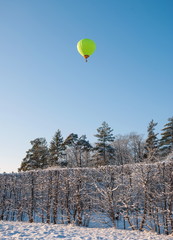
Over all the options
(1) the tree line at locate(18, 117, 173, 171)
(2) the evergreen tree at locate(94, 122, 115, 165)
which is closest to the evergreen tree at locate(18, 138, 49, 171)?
(1) the tree line at locate(18, 117, 173, 171)

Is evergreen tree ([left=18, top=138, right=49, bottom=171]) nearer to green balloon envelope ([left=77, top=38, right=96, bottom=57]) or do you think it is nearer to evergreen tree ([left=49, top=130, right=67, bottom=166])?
evergreen tree ([left=49, top=130, right=67, bottom=166])

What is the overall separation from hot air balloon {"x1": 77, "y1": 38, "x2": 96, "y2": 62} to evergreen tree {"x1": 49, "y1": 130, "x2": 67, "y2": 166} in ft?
83.8

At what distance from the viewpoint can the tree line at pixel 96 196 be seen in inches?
332

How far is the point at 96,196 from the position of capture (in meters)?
10.4

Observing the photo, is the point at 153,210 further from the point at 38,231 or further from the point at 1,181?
the point at 1,181

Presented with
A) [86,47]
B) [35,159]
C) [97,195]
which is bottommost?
[97,195]

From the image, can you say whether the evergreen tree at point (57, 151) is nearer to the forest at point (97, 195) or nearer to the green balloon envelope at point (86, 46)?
the forest at point (97, 195)

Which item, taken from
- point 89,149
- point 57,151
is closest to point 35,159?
point 57,151

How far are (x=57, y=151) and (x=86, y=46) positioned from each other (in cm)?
2680

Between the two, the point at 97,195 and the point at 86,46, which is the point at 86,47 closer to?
the point at 86,46

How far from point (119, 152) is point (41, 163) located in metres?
15.6

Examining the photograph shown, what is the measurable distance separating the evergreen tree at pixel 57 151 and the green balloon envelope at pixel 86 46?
25.6 meters

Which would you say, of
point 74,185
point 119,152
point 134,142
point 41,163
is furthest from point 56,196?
point 134,142

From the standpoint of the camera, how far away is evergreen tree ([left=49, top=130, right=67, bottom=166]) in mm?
33250
